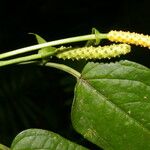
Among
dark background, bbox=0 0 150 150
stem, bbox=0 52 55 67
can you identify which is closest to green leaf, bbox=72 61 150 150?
stem, bbox=0 52 55 67

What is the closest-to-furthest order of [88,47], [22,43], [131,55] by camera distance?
1. [88,47]
2. [131,55]
3. [22,43]

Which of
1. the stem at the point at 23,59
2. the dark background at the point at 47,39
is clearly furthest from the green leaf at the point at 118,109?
the dark background at the point at 47,39

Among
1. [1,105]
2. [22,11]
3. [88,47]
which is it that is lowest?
[1,105]

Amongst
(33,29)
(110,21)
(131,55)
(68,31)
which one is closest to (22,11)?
(33,29)

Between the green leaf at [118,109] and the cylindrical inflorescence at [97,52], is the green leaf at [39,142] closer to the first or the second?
the green leaf at [118,109]

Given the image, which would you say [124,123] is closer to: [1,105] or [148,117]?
[148,117]

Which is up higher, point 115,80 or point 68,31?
point 115,80

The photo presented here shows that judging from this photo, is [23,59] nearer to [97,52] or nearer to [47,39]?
[97,52]
